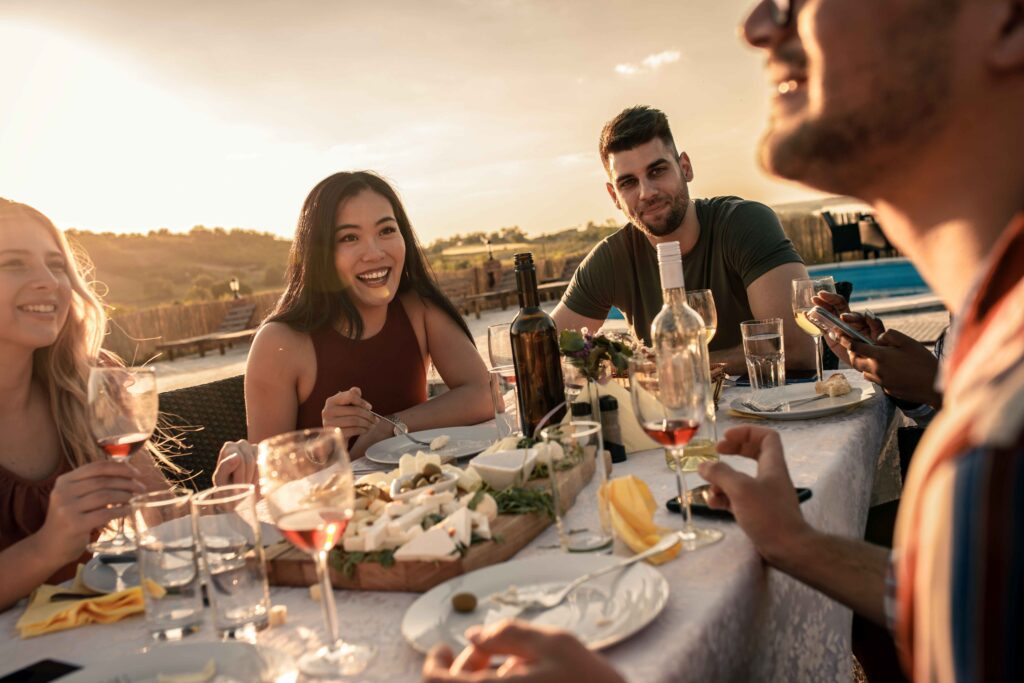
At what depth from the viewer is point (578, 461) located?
1.48 m

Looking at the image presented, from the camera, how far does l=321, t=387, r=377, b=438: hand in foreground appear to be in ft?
7.90

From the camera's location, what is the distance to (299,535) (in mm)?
1140

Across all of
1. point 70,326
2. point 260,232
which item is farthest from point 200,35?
point 260,232

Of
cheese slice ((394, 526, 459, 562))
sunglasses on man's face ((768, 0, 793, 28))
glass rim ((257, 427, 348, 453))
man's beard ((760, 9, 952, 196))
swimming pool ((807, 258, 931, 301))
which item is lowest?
swimming pool ((807, 258, 931, 301))

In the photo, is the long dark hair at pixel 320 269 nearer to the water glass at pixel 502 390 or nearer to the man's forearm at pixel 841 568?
the water glass at pixel 502 390

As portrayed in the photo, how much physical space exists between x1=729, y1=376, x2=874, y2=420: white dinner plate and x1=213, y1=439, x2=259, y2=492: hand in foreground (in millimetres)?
1287

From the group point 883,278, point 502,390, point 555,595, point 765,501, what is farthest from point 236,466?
point 883,278

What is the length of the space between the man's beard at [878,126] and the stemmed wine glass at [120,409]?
4.12 ft

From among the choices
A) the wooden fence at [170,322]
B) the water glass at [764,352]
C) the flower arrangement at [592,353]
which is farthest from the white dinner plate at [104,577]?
the wooden fence at [170,322]

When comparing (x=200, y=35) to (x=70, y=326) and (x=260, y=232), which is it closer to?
(x=70, y=326)

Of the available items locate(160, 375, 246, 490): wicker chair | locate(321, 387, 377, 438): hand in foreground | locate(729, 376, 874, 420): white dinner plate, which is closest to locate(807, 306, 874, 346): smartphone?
locate(729, 376, 874, 420): white dinner plate

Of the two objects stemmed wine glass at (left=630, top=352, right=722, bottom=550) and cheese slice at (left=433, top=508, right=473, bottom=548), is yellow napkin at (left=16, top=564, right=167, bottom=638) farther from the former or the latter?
stemmed wine glass at (left=630, top=352, right=722, bottom=550)

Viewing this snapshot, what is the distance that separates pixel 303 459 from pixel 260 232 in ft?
235

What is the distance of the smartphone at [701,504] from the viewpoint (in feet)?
4.73
